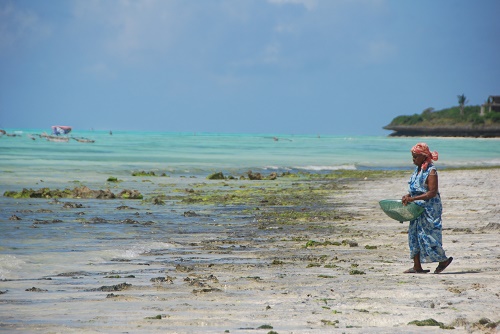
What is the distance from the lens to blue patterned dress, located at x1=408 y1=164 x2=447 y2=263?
963cm

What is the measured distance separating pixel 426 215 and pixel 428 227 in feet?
0.51

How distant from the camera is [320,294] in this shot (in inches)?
321

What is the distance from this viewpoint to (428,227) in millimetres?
9742

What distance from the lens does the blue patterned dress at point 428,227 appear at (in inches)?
379

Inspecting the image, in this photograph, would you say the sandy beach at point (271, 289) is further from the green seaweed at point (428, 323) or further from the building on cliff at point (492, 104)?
the building on cliff at point (492, 104)

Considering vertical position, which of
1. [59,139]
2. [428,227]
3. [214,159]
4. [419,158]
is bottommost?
[214,159]

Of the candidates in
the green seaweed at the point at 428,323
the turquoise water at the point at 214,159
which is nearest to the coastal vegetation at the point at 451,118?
the turquoise water at the point at 214,159

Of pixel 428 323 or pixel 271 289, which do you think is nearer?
pixel 428 323

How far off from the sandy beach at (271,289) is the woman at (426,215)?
27 centimetres

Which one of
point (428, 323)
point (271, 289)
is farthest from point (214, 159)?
point (428, 323)

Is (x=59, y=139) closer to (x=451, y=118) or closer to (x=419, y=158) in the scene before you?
(x=451, y=118)

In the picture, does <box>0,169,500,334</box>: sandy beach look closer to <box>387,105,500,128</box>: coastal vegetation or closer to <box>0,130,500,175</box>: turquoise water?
<box>0,130,500,175</box>: turquoise water

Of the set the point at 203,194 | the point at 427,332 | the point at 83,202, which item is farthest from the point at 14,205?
the point at 427,332

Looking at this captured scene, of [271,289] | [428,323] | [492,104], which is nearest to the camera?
[428,323]
